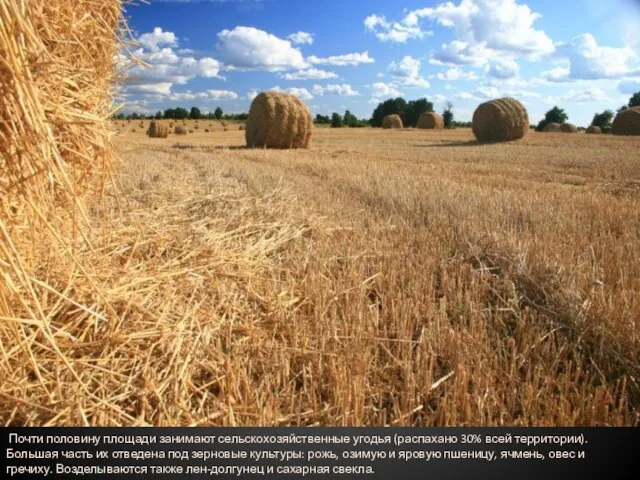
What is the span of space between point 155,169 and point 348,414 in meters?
7.44

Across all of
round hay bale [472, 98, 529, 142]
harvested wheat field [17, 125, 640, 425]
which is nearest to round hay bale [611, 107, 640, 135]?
round hay bale [472, 98, 529, 142]

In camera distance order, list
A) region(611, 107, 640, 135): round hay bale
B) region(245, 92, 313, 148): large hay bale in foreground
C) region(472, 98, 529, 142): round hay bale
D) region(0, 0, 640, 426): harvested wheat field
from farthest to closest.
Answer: region(611, 107, 640, 135): round hay bale
region(472, 98, 529, 142): round hay bale
region(245, 92, 313, 148): large hay bale in foreground
region(0, 0, 640, 426): harvested wheat field

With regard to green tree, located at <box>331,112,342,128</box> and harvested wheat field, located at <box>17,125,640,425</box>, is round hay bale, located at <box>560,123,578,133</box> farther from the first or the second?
harvested wheat field, located at <box>17,125,640,425</box>

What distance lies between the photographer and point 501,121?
23156mm

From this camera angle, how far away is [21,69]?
5.61 feet

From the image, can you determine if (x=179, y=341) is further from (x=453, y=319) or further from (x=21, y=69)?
(x=453, y=319)

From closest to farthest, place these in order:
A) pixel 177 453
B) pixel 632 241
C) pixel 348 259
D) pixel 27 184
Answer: pixel 177 453 < pixel 27 184 < pixel 348 259 < pixel 632 241

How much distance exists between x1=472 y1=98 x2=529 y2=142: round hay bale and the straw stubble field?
19791 mm

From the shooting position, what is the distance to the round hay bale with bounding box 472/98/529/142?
76.4 feet

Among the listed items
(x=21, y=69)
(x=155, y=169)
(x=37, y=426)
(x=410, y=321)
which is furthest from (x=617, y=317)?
(x=155, y=169)

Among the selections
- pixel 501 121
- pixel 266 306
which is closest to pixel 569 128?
pixel 501 121

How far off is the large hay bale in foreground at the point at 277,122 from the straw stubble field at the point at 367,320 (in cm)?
1217

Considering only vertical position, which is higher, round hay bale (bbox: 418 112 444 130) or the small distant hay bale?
round hay bale (bbox: 418 112 444 130)

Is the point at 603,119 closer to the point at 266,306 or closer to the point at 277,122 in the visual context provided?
the point at 277,122
